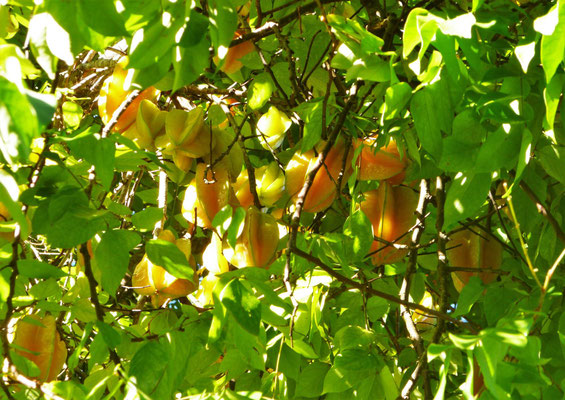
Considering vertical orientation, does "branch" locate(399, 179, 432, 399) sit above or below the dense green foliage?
→ below

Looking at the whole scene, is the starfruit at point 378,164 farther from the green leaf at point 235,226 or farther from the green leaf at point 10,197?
the green leaf at point 10,197

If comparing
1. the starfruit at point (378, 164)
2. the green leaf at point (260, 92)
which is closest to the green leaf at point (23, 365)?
the green leaf at point (260, 92)

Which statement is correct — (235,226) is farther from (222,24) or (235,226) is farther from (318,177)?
(318,177)

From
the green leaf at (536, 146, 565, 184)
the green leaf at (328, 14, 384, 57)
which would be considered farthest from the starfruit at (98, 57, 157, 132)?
the green leaf at (536, 146, 565, 184)

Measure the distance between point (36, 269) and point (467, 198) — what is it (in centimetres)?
75

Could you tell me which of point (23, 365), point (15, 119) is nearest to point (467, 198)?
point (15, 119)

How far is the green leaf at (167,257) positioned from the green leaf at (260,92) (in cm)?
38

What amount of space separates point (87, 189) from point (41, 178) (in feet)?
0.61

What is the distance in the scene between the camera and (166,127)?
5.63ft

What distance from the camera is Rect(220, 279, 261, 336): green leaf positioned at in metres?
1.08

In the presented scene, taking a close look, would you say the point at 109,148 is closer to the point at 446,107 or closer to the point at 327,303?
the point at 446,107

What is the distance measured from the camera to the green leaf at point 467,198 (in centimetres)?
106

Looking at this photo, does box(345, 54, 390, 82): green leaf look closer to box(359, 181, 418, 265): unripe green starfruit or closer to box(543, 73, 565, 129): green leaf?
box(543, 73, 565, 129): green leaf

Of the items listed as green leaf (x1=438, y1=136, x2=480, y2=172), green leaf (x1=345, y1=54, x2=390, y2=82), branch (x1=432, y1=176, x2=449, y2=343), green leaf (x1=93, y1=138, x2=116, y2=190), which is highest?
green leaf (x1=345, y1=54, x2=390, y2=82)
